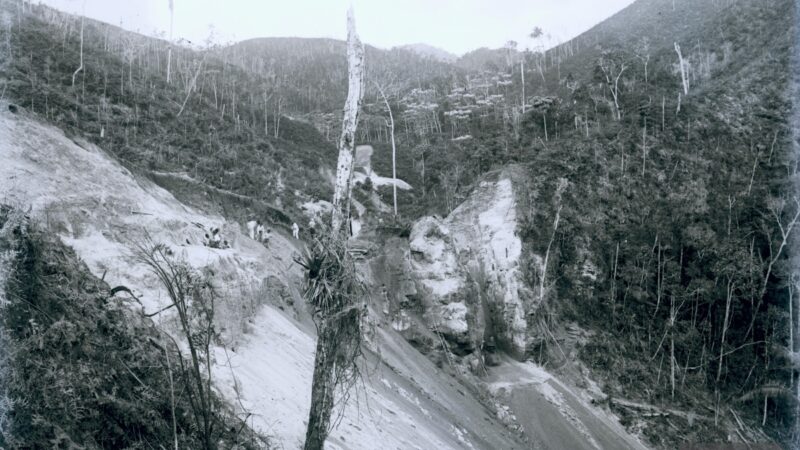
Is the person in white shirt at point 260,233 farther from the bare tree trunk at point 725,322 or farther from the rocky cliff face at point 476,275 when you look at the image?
the bare tree trunk at point 725,322

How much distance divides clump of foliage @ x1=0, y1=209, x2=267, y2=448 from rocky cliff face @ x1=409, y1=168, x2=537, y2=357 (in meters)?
17.9

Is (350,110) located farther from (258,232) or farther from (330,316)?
(258,232)

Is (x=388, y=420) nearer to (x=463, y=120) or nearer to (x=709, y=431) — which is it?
(x=709, y=431)

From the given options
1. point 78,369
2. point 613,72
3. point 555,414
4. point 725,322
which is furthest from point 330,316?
point 613,72

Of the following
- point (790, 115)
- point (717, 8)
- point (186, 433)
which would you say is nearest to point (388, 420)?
point (186, 433)

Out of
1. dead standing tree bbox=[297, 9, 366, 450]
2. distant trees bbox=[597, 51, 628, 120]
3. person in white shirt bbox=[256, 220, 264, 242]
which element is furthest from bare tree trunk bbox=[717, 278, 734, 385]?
dead standing tree bbox=[297, 9, 366, 450]

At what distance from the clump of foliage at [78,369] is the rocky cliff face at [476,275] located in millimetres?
17928

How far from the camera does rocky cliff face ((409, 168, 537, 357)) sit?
934 inches

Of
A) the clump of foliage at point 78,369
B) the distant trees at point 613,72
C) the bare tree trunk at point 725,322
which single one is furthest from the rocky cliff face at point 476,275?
the distant trees at point 613,72

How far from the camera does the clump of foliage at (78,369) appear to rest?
446cm

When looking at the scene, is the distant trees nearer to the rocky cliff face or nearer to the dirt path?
the rocky cliff face

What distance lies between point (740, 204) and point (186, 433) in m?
36.2

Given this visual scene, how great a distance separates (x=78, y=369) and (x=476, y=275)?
75.9 feet

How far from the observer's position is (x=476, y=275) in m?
26.9
